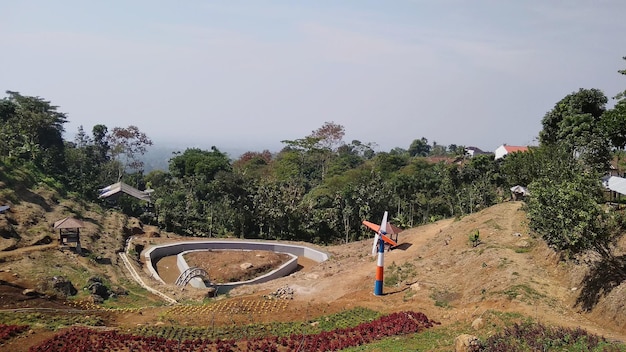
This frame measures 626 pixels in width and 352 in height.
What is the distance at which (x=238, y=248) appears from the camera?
44.6 m

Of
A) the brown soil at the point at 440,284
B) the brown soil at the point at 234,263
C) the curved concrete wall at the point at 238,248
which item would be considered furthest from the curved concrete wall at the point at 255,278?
the brown soil at the point at 440,284

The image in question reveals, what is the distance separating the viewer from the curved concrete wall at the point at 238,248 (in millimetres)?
37250

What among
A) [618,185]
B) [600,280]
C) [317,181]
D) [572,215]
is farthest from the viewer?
[317,181]

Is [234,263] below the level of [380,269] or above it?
below

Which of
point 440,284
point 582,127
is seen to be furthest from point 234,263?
point 582,127

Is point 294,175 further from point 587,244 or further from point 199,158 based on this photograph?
point 587,244

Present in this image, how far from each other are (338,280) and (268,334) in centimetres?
1029

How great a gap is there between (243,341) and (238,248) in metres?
26.3

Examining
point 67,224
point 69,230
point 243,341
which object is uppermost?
point 67,224

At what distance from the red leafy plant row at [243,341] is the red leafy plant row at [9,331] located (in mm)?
1714

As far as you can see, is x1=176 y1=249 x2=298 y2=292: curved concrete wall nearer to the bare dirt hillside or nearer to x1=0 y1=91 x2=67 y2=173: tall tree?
the bare dirt hillside

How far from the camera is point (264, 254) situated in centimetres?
4222

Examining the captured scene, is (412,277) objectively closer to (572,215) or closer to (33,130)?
(572,215)

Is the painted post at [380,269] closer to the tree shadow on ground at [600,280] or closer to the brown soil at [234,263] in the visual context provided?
the tree shadow on ground at [600,280]
